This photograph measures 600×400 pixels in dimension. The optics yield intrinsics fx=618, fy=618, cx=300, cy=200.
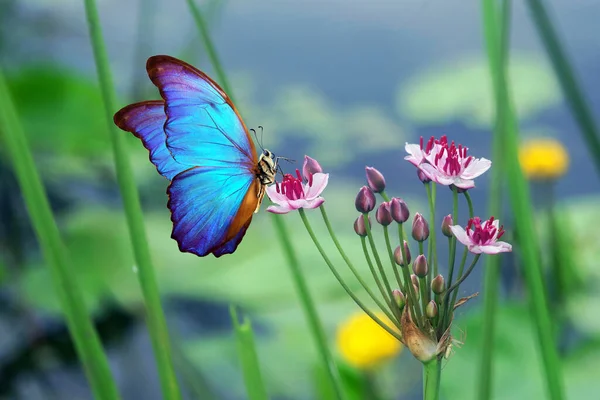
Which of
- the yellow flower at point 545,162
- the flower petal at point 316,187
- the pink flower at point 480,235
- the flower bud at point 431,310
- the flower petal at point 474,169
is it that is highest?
the flower petal at point 316,187

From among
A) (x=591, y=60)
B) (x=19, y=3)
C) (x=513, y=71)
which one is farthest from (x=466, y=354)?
(x=19, y=3)

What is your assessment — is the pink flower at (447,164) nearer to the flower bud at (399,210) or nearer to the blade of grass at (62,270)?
the flower bud at (399,210)

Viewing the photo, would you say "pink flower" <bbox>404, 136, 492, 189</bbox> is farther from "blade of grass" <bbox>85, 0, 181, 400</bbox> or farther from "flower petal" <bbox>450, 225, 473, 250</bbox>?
"blade of grass" <bbox>85, 0, 181, 400</bbox>

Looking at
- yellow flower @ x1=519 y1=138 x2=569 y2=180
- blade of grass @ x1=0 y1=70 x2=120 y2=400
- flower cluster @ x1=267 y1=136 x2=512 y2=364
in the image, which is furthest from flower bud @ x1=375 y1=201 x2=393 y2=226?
yellow flower @ x1=519 y1=138 x2=569 y2=180

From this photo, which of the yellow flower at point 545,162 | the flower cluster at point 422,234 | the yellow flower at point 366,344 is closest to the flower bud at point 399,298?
the flower cluster at point 422,234

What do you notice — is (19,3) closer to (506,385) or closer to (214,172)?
(506,385)

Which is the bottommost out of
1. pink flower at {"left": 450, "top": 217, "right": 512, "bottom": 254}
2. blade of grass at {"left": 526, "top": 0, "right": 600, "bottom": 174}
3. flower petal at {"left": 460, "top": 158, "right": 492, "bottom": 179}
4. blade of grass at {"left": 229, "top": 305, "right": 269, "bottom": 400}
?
blade of grass at {"left": 229, "top": 305, "right": 269, "bottom": 400}
